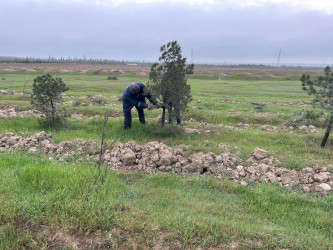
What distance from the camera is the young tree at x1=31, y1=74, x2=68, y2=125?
9.03 metres

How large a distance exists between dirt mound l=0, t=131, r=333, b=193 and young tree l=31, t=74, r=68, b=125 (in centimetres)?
215

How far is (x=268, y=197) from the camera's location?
16.3ft

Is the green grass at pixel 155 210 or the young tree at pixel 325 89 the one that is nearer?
the green grass at pixel 155 210

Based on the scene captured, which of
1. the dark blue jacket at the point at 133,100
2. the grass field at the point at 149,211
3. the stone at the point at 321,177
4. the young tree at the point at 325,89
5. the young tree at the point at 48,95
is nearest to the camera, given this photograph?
the grass field at the point at 149,211

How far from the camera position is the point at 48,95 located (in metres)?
9.15

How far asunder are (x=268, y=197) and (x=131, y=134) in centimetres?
489

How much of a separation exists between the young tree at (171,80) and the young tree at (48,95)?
10.8ft

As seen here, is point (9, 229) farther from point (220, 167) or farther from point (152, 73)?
point (152, 73)

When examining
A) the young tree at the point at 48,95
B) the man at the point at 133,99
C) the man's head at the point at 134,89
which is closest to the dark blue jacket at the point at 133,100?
the man at the point at 133,99

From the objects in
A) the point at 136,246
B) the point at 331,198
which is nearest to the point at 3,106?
the point at 136,246

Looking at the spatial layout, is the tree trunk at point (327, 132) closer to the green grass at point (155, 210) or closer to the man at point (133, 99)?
the green grass at point (155, 210)

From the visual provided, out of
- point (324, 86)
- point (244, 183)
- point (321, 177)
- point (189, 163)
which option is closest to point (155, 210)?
point (244, 183)

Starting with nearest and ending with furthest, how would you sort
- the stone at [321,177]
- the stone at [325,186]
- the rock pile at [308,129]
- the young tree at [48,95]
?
the stone at [325,186]
the stone at [321,177]
the young tree at [48,95]
the rock pile at [308,129]

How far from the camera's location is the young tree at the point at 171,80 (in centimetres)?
839
